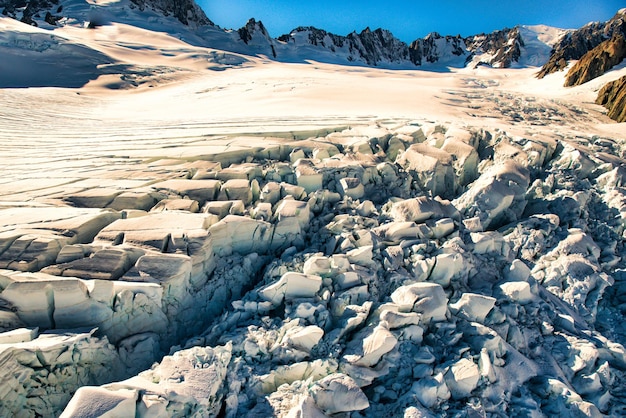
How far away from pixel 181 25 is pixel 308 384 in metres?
41.9

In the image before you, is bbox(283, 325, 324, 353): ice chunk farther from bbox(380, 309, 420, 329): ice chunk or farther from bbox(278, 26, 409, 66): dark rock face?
bbox(278, 26, 409, 66): dark rock face

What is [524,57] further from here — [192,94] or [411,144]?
[411,144]

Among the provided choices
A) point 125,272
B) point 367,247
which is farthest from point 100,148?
point 367,247

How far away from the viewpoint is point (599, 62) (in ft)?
69.1

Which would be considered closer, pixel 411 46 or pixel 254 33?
pixel 254 33

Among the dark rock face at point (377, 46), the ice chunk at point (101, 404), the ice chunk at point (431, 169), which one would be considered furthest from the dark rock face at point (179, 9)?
the ice chunk at point (101, 404)

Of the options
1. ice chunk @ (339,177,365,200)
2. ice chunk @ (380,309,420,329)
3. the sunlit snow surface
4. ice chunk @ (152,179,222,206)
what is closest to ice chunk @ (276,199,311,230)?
the sunlit snow surface

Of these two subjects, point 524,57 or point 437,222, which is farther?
point 524,57

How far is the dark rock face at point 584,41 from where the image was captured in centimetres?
2962

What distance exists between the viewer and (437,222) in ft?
16.6

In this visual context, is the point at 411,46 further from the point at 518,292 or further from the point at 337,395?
the point at 337,395

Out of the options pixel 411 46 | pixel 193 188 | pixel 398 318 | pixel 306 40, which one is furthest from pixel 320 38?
pixel 398 318

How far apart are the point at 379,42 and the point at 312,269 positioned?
2205 inches

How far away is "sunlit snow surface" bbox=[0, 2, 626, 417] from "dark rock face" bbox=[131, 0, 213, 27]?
35519 mm
